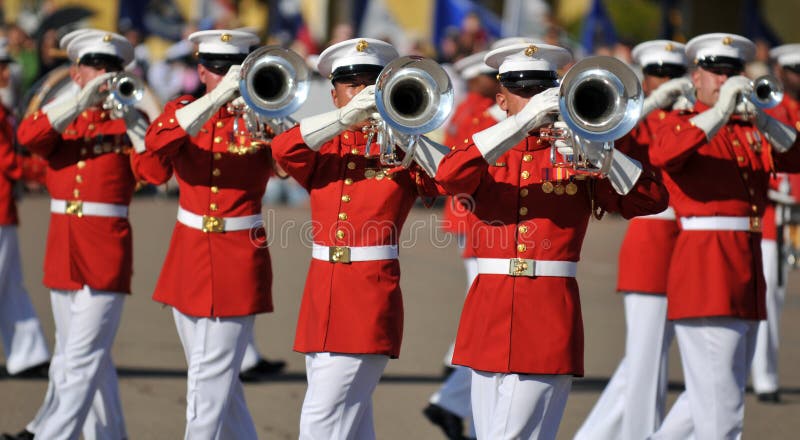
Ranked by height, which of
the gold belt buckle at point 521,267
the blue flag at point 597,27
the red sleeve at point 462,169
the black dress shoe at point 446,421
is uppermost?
the blue flag at point 597,27

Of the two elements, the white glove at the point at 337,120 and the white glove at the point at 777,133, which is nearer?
the white glove at the point at 337,120

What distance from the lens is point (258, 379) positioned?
9.52m

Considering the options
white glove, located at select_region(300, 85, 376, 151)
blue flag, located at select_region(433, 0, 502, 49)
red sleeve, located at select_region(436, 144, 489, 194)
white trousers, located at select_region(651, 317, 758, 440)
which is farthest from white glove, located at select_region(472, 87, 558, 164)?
blue flag, located at select_region(433, 0, 502, 49)

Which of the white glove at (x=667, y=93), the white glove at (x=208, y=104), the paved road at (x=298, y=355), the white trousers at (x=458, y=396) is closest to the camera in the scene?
the white glove at (x=208, y=104)

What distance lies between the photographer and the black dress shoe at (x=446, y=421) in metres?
8.02

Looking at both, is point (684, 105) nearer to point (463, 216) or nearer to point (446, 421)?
point (446, 421)

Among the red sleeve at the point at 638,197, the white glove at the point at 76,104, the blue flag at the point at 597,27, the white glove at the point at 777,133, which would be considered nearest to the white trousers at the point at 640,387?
the white glove at the point at 777,133

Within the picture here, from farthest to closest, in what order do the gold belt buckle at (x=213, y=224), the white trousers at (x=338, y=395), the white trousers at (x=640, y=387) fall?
the white trousers at (x=640, y=387) → the gold belt buckle at (x=213, y=224) → the white trousers at (x=338, y=395)

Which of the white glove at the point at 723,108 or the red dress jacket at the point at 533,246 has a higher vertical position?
the white glove at the point at 723,108

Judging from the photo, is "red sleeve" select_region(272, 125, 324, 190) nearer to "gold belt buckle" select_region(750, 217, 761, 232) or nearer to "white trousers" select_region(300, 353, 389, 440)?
"white trousers" select_region(300, 353, 389, 440)

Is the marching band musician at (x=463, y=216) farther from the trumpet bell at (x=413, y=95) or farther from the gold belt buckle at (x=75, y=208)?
the trumpet bell at (x=413, y=95)

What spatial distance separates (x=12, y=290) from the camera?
941cm

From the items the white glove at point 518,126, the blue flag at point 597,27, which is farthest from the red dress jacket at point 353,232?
the blue flag at point 597,27

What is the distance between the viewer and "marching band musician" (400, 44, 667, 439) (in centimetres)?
554
